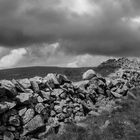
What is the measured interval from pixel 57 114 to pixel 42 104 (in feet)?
5.28

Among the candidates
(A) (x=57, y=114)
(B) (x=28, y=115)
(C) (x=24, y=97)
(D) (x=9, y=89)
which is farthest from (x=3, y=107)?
(A) (x=57, y=114)

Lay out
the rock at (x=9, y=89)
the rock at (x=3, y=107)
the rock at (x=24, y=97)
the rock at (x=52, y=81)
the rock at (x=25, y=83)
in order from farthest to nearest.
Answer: the rock at (x=52, y=81) → the rock at (x=25, y=83) → the rock at (x=24, y=97) → the rock at (x=9, y=89) → the rock at (x=3, y=107)

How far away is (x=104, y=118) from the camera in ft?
58.2

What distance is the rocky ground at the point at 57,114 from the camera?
1386 cm

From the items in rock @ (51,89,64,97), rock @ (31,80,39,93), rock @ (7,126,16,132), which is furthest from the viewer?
rock @ (51,89,64,97)

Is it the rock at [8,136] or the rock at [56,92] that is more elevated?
the rock at [56,92]

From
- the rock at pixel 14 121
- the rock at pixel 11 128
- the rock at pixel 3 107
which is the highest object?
the rock at pixel 3 107

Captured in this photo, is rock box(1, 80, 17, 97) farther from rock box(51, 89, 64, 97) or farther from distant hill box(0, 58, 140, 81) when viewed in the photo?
distant hill box(0, 58, 140, 81)

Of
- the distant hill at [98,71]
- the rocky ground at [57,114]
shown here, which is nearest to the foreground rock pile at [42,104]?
the rocky ground at [57,114]

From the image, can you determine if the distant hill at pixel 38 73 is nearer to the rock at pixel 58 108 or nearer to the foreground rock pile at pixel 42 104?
the foreground rock pile at pixel 42 104

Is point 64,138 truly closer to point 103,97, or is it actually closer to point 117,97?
point 103,97

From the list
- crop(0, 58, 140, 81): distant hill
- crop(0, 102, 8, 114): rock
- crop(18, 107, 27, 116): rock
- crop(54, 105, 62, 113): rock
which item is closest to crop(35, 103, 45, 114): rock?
crop(18, 107, 27, 116): rock

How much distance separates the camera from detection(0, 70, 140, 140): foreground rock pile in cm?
1415

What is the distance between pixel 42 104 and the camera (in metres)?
16.5
